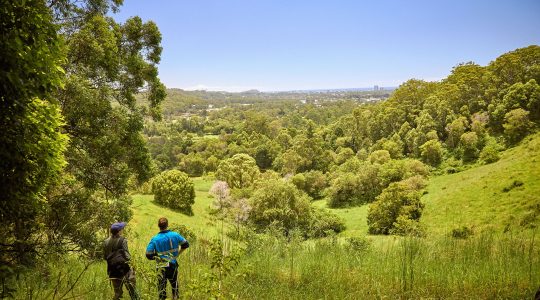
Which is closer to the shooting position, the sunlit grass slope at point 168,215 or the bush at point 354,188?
the sunlit grass slope at point 168,215

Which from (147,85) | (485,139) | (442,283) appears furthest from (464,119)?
(442,283)

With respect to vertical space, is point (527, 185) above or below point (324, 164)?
above

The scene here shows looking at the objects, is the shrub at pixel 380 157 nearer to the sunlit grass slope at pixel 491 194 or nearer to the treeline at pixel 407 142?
the treeline at pixel 407 142

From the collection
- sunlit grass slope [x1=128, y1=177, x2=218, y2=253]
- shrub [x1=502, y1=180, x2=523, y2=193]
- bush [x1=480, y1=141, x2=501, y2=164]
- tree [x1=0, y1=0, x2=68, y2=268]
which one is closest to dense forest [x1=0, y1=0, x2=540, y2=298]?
tree [x1=0, y1=0, x2=68, y2=268]

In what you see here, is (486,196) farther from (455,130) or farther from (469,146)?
(455,130)

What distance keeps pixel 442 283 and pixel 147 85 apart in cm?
1332

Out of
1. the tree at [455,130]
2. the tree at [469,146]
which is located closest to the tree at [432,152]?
the tree at [455,130]

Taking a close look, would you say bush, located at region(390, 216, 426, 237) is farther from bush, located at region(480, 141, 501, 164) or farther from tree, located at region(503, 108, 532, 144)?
tree, located at region(503, 108, 532, 144)

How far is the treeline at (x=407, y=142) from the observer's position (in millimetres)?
48812

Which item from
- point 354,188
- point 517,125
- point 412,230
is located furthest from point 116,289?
point 517,125

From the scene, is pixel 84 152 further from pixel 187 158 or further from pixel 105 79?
pixel 187 158

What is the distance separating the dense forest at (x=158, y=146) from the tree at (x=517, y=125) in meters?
0.18

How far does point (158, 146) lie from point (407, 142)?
69.6m

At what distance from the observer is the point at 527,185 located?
3359 centimetres
